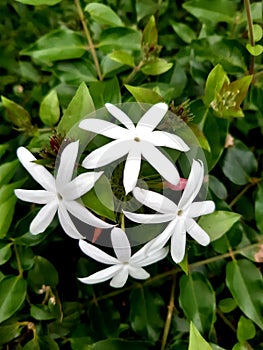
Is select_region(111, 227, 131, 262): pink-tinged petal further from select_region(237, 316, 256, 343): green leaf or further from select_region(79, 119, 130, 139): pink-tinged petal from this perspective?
select_region(237, 316, 256, 343): green leaf

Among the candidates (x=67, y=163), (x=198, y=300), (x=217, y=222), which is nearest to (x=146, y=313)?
(x=198, y=300)

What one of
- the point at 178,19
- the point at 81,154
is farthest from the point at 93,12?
the point at 81,154

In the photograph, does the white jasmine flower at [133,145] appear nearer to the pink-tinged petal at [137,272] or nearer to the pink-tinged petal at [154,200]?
the pink-tinged petal at [154,200]

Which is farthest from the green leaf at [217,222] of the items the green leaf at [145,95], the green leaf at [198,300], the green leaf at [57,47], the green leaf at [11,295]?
the green leaf at [57,47]

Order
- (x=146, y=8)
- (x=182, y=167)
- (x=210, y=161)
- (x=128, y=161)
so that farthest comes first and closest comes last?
(x=146, y=8) < (x=210, y=161) < (x=182, y=167) < (x=128, y=161)

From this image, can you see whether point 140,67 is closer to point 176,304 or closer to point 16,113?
point 16,113

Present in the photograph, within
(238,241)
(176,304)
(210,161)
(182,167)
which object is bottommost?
(176,304)

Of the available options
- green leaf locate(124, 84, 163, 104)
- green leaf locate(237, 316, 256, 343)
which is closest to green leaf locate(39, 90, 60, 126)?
green leaf locate(124, 84, 163, 104)
